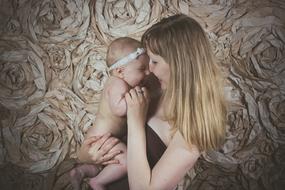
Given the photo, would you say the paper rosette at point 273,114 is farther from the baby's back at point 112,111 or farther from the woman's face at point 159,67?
the baby's back at point 112,111

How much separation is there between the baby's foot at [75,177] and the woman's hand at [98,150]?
0.05m

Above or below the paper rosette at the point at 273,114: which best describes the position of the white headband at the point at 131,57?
above

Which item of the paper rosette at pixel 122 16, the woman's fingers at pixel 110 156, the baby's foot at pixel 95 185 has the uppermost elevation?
the paper rosette at pixel 122 16

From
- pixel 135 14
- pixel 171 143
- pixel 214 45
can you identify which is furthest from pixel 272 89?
pixel 135 14

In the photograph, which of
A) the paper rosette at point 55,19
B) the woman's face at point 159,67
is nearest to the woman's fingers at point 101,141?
the woman's face at point 159,67

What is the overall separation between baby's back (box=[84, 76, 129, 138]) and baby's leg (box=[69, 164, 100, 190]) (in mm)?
143

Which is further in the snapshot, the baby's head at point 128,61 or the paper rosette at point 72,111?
the paper rosette at point 72,111

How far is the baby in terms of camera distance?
1576mm

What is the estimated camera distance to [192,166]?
5.41 feet

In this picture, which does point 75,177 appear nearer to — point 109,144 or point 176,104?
point 109,144

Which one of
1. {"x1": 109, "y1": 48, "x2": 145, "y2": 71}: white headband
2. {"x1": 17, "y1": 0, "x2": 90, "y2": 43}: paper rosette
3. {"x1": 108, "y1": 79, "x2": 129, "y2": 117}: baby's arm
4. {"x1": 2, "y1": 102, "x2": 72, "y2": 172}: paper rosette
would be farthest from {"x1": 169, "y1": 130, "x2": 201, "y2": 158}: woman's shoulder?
{"x1": 17, "y1": 0, "x2": 90, "y2": 43}: paper rosette

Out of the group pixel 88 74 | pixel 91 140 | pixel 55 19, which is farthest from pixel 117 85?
pixel 55 19

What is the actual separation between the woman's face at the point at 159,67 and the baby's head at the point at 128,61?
0.02 metres

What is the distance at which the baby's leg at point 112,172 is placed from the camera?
1602mm
